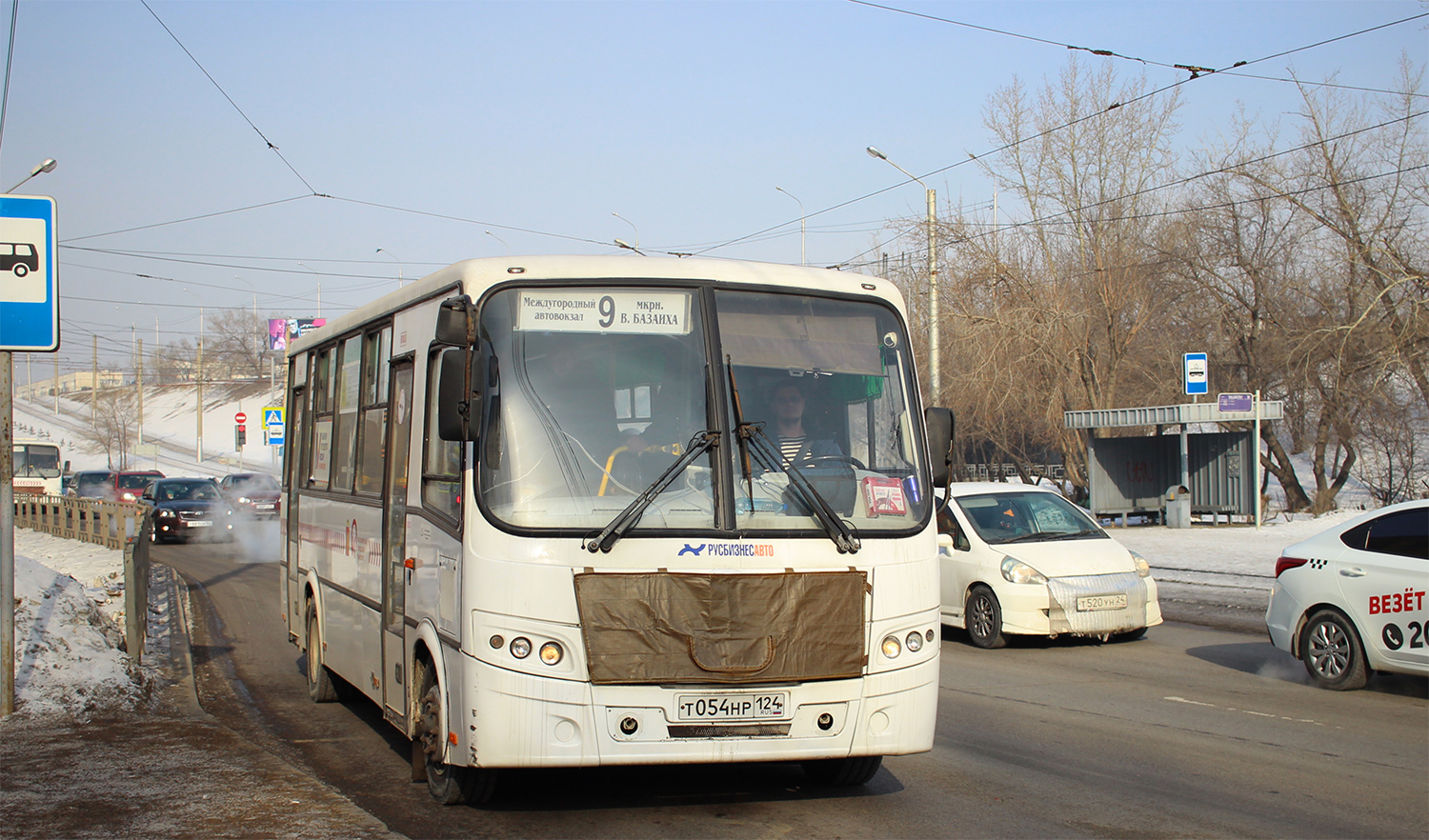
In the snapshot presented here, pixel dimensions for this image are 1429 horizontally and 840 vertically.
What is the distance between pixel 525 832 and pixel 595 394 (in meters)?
2.12

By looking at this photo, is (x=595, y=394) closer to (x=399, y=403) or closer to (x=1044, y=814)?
(x=399, y=403)

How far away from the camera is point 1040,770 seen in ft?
23.1

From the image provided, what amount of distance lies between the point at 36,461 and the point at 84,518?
54.1ft

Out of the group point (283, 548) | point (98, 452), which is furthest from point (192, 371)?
point (283, 548)

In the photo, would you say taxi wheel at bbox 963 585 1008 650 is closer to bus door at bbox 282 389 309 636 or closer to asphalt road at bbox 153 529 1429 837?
asphalt road at bbox 153 529 1429 837

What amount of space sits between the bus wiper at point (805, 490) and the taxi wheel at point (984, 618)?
22.2ft

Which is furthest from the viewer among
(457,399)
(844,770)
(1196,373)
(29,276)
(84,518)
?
(84,518)

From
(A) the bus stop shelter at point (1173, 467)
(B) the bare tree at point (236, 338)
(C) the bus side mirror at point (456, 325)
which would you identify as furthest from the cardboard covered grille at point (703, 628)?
(B) the bare tree at point (236, 338)

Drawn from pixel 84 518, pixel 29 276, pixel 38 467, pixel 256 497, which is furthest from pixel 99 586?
pixel 38 467

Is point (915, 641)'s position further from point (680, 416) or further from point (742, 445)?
point (680, 416)

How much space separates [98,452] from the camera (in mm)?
90000


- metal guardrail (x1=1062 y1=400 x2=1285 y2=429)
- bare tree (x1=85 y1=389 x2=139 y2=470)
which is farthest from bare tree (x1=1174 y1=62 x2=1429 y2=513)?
bare tree (x1=85 y1=389 x2=139 y2=470)

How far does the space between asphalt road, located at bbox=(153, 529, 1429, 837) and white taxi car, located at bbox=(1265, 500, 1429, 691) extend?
302 mm

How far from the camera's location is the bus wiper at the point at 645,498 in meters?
5.50
